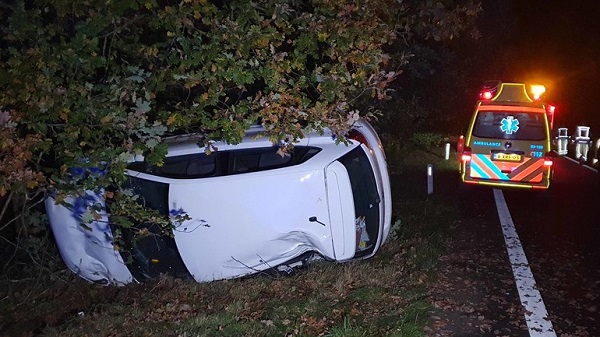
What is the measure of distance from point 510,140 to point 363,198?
18.9 feet

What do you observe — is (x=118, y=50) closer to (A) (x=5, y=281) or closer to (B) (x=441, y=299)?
(A) (x=5, y=281)

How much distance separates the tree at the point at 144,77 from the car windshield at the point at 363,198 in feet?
1.82

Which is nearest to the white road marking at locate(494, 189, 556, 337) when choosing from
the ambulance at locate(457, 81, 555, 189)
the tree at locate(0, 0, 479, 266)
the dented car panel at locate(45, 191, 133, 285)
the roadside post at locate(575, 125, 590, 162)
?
the ambulance at locate(457, 81, 555, 189)

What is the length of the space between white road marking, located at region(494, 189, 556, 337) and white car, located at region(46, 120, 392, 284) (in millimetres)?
1609

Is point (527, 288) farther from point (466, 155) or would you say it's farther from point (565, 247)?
point (466, 155)

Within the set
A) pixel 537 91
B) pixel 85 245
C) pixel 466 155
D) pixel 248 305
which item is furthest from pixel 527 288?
pixel 537 91

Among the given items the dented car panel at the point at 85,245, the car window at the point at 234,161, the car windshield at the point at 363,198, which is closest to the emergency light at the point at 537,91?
the car windshield at the point at 363,198

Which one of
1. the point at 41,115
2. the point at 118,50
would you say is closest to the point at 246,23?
the point at 118,50

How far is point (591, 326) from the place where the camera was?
5508mm

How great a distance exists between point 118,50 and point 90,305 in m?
2.51

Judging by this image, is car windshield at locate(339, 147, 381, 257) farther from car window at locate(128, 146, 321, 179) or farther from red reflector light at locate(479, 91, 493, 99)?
red reflector light at locate(479, 91, 493, 99)

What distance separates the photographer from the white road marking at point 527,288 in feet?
17.9

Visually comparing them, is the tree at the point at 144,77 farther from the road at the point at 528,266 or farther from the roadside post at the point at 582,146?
the roadside post at the point at 582,146

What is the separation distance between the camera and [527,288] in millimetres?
6496
